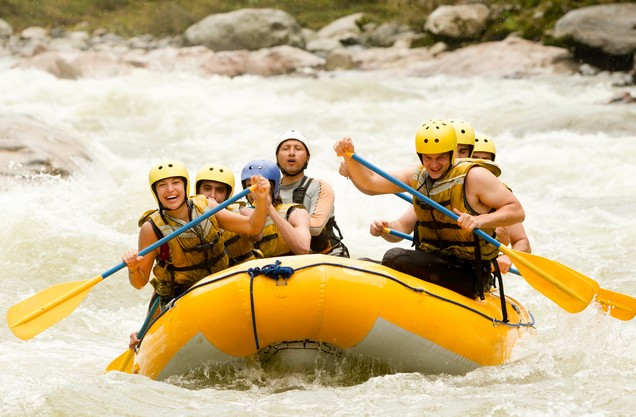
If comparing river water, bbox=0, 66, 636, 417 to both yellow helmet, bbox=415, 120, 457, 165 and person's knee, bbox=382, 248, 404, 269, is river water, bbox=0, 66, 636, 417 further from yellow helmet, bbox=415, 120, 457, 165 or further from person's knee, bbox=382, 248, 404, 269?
yellow helmet, bbox=415, 120, 457, 165

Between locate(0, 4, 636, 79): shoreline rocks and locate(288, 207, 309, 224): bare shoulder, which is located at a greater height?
locate(0, 4, 636, 79): shoreline rocks

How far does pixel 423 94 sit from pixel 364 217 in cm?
852

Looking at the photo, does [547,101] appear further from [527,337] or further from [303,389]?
[303,389]

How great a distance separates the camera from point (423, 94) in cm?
1805

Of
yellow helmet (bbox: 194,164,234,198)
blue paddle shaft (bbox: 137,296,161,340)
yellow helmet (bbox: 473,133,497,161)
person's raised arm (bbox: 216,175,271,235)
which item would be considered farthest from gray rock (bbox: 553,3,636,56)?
blue paddle shaft (bbox: 137,296,161,340)

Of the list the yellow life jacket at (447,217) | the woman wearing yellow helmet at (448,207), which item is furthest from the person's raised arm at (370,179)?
the yellow life jacket at (447,217)

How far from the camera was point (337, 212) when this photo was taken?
32.7 feet

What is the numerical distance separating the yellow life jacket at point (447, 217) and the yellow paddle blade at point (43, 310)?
5.60ft

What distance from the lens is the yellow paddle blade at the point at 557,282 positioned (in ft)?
16.6

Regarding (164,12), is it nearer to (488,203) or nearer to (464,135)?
(464,135)

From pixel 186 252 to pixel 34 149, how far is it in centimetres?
570

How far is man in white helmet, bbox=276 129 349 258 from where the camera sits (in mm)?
5543

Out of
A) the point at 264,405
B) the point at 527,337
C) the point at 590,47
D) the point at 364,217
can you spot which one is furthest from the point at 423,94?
the point at 264,405

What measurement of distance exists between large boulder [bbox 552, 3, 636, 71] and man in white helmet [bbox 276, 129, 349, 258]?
15009 millimetres
